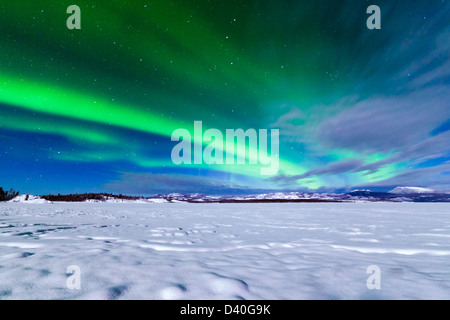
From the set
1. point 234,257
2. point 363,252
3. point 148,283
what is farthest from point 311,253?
point 148,283

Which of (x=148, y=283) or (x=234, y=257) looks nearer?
(x=148, y=283)

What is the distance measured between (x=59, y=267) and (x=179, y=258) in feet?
4.62

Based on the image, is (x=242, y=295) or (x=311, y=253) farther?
(x=311, y=253)
